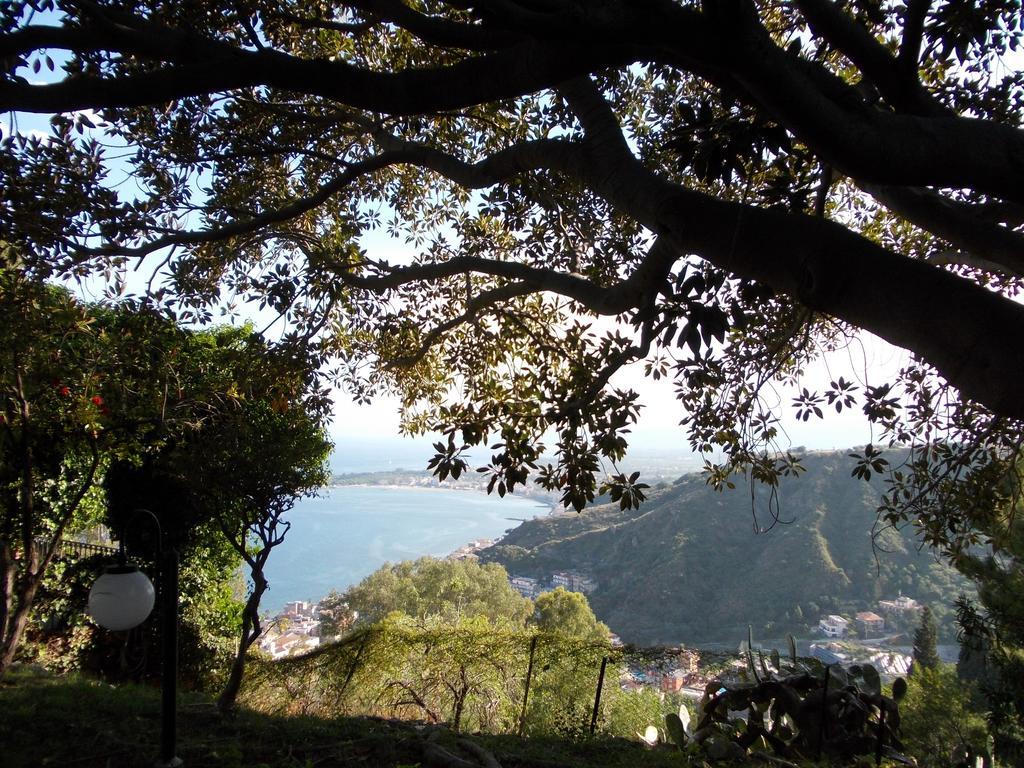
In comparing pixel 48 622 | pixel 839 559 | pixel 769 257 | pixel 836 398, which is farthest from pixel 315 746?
pixel 839 559

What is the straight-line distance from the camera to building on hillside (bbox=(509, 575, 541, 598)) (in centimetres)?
1380

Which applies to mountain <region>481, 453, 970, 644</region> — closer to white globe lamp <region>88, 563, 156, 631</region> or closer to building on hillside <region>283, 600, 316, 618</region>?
building on hillside <region>283, 600, 316, 618</region>

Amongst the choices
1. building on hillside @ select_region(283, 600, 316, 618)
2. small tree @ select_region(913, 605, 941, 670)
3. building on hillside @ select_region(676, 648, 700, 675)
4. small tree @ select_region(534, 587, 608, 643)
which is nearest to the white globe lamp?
→ building on hillside @ select_region(676, 648, 700, 675)

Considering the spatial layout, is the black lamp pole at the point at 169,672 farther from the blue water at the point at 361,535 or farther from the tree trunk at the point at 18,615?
the blue water at the point at 361,535

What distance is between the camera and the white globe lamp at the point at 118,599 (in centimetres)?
294

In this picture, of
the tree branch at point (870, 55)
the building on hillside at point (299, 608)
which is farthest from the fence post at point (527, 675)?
the building on hillside at point (299, 608)

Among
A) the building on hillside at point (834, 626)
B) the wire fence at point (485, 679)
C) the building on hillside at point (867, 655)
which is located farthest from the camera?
the building on hillside at point (834, 626)

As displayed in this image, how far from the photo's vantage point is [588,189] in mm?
4473

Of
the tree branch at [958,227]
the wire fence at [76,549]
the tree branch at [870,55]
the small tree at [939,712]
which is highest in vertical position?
the tree branch at [870,55]

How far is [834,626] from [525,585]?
21.8ft

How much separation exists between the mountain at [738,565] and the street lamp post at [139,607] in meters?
10.6

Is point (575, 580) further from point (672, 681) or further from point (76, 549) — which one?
point (76, 549)

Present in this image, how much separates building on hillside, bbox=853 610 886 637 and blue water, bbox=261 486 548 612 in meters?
8.13

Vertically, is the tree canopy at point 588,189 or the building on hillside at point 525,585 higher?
the tree canopy at point 588,189
